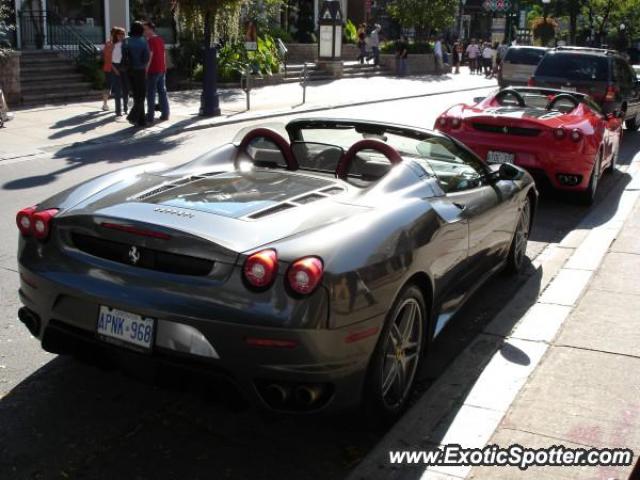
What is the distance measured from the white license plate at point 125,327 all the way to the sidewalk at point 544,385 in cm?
111

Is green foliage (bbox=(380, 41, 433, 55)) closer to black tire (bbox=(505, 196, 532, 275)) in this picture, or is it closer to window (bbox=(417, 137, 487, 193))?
black tire (bbox=(505, 196, 532, 275))

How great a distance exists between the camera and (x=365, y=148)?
15.4ft

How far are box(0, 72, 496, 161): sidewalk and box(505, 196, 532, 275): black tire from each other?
822 centimetres

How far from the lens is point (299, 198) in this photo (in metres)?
4.24

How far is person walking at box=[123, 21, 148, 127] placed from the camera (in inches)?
Result: 595

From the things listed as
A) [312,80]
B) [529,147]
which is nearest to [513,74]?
[312,80]

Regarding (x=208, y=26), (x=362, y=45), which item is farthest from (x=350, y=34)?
(x=208, y=26)

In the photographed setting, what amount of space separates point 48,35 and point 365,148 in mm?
19250

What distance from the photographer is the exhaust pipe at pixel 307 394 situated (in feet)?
11.6

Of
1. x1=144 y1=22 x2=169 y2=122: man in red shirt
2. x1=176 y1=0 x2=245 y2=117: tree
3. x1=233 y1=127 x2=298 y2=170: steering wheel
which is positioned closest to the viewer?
x1=233 y1=127 x2=298 y2=170: steering wheel

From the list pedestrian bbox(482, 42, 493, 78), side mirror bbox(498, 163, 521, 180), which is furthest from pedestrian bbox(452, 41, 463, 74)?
side mirror bbox(498, 163, 521, 180)

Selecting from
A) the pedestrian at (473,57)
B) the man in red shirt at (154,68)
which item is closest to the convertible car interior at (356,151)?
the man in red shirt at (154,68)

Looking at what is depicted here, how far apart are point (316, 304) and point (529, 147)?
6.49 meters

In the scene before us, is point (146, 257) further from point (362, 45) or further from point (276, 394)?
point (362, 45)
